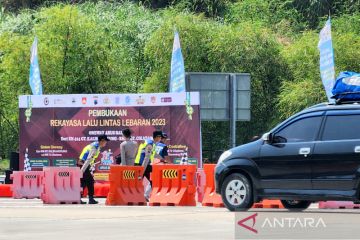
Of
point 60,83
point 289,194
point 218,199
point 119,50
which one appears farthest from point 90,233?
point 119,50

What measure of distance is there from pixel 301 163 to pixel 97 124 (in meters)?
14.7

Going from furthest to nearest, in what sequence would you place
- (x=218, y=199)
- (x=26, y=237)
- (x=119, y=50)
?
1. (x=119, y=50)
2. (x=218, y=199)
3. (x=26, y=237)

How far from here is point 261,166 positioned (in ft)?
59.4

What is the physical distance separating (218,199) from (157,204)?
141cm

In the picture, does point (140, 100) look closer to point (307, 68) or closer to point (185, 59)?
point (185, 59)

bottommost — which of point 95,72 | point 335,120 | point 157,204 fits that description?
point 157,204

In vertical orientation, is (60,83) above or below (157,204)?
above

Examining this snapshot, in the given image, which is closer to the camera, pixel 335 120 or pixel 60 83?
pixel 335 120

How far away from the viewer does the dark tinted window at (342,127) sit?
17.3 m

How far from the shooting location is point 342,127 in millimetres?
17516

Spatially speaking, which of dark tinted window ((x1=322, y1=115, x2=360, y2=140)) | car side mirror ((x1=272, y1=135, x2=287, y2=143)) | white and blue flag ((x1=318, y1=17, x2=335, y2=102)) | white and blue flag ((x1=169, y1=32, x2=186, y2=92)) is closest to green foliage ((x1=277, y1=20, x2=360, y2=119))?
white and blue flag ((x1=169, y1=32, x2=186, y2=92))

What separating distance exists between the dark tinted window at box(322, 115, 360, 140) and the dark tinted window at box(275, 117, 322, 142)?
208 mm

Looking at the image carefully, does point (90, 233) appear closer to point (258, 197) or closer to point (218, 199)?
point (258, 197)

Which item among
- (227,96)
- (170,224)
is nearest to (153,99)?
(227,96)
